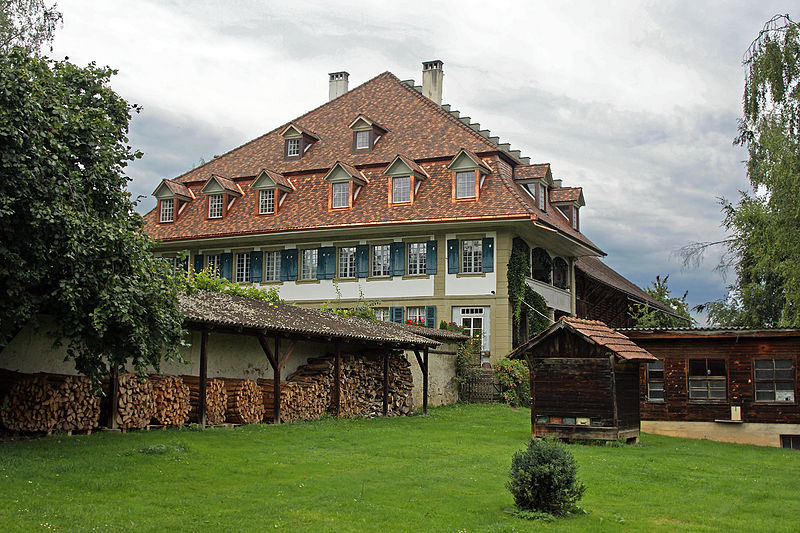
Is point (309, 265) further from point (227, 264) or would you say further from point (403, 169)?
point (403, 169)

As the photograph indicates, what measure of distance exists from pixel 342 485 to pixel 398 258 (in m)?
25.5

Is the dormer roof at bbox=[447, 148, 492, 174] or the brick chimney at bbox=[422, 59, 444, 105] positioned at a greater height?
the brick chimney at bbox=[422, 59, 444, 105]

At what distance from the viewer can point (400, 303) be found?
38.1m

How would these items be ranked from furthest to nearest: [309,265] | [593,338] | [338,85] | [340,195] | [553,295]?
1. [338,85]
2. [553,295]
3. [309,265]
4. [340,195]
5. [593,338]

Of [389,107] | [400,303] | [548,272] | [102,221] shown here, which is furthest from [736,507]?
[389,107]

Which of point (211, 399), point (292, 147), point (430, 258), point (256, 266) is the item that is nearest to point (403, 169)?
point (430, 258)

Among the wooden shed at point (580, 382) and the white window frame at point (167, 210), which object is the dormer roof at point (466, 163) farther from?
the wooden shed at point (580, 382)

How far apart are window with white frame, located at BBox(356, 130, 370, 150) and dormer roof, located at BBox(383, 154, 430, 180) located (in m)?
3.53

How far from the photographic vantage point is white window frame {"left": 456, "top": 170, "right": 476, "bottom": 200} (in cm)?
3712

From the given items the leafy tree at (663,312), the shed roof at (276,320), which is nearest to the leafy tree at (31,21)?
the shed roof at (276,320)

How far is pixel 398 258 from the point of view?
38.3 m

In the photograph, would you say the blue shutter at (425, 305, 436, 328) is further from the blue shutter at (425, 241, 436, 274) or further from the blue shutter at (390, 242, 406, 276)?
the blue shutter at (390, 242, 406, 276)

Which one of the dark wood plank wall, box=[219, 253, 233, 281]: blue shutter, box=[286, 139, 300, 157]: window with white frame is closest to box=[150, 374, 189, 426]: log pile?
the dark wood plank wall

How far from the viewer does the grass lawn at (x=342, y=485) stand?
10547 millimetres
